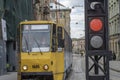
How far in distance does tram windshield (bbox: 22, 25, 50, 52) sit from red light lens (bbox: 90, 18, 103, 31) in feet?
40.7

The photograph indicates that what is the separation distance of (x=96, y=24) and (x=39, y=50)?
12570 millimetres

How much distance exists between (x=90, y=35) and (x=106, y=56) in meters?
0.48

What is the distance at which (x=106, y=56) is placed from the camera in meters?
7.14

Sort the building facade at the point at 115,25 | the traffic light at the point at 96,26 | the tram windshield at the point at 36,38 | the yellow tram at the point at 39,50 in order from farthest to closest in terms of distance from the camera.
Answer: the building facade at the point at 115,25
the tram windshield at the point at 36,38
the yellow tram at the point at 39,50
the traffic light at the point at 96,26

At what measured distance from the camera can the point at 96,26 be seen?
7.11 metres

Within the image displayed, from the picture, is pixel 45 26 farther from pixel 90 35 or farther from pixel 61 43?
pixel 90 35

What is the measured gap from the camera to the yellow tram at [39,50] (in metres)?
19.2

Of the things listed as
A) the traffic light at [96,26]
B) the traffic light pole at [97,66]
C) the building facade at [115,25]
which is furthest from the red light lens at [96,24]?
the building facade at [115,25]

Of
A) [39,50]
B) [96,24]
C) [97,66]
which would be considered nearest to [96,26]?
[96,24]

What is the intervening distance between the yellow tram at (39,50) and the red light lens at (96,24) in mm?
12225

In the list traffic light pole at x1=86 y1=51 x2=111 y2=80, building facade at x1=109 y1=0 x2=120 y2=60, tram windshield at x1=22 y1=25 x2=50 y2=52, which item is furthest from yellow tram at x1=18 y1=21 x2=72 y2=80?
building facade at x1=109 y1=0 x2=120 y2=60

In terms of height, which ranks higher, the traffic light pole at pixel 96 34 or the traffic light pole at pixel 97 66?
the traffic light pole at pixel 96 34

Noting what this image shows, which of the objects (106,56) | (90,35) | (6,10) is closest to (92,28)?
(90,35)

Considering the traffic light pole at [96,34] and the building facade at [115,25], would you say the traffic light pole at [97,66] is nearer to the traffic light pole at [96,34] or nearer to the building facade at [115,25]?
the traffic light pole at [96,34]
